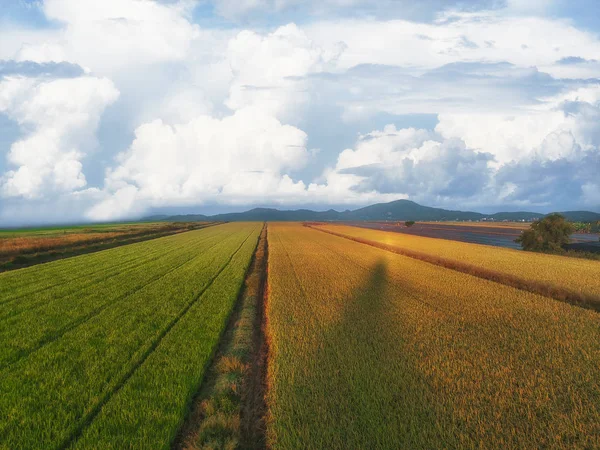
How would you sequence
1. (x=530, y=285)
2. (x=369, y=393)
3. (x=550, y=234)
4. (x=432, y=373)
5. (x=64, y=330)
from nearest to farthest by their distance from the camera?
(x=369, y=393)
(x=432, y=373)
(x=64, y=330)
(x=530, y=285)
(x=550, y=234)

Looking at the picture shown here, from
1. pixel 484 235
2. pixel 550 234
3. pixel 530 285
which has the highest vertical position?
pixel 550 234

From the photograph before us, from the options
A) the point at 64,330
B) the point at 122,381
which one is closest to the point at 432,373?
the point at 122,381

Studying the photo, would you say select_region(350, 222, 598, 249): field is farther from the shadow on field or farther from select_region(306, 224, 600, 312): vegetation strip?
the shadow on field

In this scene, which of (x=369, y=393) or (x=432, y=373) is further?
(x=432, y=373)

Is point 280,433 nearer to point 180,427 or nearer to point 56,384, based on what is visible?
point 180,427

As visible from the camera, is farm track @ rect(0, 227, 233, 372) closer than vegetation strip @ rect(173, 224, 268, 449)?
No

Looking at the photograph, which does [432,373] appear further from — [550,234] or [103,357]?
[550,234]

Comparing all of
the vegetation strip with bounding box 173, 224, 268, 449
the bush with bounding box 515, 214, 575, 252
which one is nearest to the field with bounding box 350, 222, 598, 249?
the bush with bounding box 515, 214, 575, 252

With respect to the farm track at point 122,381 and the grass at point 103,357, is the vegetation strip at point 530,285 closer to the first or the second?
the grass at point 103,357
